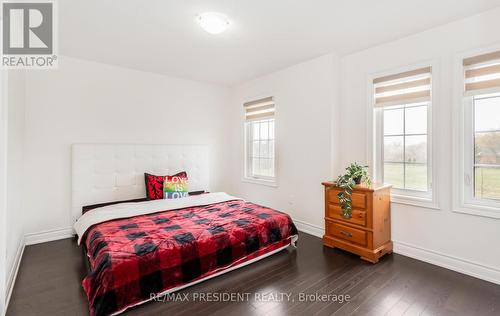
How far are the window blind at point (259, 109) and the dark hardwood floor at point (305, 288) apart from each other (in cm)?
241

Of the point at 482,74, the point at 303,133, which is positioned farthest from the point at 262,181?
the point at 482,74

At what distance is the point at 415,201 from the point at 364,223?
0.64m

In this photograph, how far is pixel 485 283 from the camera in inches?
88.9

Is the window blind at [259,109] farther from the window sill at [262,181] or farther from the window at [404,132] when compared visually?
the window at [404,132]

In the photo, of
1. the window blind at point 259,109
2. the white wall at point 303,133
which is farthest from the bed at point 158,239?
the window blind at point 259,109

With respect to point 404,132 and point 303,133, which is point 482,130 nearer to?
point 404,132

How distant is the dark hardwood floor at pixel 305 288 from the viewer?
1914 mm

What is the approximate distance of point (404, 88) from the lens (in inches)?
114

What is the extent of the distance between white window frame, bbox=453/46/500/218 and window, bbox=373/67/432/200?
0.25 m

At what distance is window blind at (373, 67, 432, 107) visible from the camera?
2.73 metres

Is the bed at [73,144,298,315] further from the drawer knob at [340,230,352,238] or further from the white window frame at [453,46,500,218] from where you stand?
the white window frame at [453,46,500,218]

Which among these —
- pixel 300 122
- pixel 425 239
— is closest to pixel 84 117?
pixel 300 122

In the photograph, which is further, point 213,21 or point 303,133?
point 303,133

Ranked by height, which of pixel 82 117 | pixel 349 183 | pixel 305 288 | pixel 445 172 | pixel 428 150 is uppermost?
pixel 82 117
